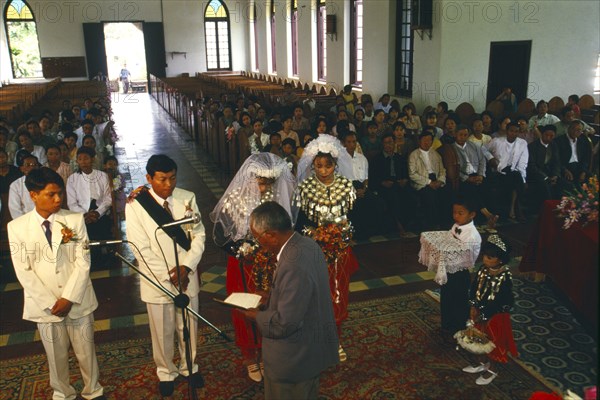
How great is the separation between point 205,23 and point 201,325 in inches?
950

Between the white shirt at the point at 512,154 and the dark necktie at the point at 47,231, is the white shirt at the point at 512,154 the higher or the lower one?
the lower one

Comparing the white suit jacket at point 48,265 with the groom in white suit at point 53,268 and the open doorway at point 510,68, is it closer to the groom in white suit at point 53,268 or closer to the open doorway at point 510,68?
the groom in white suit at point 53,268

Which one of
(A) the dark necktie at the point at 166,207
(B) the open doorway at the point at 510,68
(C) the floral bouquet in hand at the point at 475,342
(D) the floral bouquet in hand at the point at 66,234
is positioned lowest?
(C) the floral bouquet in hand at the point at 475,342

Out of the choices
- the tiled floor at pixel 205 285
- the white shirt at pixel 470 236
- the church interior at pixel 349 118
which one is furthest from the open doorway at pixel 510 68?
the white shirt at pixel 470 236

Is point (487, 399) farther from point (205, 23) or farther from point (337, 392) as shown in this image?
point (205, 23)

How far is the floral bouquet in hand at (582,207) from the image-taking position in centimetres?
434

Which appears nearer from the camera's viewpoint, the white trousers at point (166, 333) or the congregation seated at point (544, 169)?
the white trousers at point (166, 333)

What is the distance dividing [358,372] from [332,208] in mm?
1203

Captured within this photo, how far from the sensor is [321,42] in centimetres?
1744

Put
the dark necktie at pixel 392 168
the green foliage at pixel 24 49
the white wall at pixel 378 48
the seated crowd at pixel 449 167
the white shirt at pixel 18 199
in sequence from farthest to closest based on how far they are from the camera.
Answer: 1. the green foliage at pixel 24 49
2. the white wall at pixel 378 48
3. the dark necktie at pixel 392 168
4. the seated crowd at pixel 449 167
5. the white shirt at pixel 18 199

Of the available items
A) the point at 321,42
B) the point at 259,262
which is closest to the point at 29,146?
the point at 259,262

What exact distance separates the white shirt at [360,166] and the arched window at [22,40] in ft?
74.6

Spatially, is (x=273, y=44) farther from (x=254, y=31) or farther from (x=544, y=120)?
(x=544, y=120)

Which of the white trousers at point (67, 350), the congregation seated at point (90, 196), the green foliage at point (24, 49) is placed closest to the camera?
the white trousers at point (67, 350)
